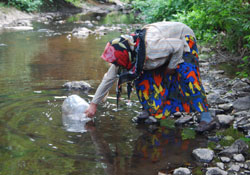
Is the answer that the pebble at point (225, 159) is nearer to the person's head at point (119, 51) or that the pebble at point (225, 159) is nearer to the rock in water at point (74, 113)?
the person's head at point (119, 51)

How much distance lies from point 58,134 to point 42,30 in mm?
9230

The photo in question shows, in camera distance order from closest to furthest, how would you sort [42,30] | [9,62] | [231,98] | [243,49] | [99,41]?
1. [231,98]
2. [243,49]
3. [9,62]
4. [99,41]
5. [42,30]

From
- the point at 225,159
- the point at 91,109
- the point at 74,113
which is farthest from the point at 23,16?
the point at 225,159

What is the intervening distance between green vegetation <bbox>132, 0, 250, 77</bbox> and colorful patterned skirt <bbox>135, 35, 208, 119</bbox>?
985 millimetres

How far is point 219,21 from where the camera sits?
509cm

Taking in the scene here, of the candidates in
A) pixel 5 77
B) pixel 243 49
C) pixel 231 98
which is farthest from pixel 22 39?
pixel 231 98

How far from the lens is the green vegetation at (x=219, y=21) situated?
430 centimetres

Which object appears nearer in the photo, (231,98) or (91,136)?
(91,136)

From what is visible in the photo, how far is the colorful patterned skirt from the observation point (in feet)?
10.6

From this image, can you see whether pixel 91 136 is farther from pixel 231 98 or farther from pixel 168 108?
pixel 231 98

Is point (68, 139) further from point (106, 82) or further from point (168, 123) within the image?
point (168, 123)

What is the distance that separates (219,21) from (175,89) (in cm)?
221

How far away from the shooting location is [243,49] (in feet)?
18.0

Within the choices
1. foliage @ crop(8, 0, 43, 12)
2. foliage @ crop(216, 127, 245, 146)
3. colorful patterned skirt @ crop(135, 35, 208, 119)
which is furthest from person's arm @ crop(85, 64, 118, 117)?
foliage @ crop(8, 0, 43, 12)
